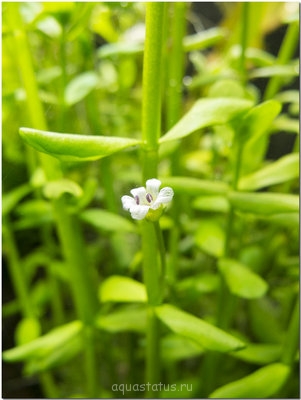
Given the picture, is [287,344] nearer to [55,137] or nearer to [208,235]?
[208,235]

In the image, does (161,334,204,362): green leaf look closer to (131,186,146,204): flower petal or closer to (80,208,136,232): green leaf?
(80,208,136,232): green leaf

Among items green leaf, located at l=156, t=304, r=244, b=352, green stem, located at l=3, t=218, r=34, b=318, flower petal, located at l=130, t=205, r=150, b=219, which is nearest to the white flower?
flower petal, located at l=130, t=205, r=150, b=219

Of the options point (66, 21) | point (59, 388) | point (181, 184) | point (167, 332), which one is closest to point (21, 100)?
point (66, 21)

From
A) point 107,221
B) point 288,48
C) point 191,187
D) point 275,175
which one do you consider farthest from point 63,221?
point 288,48

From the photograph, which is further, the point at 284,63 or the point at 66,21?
the point at 284,63

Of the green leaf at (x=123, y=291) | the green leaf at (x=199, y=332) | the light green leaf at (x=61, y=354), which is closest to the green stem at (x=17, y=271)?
the light green leaf at (x=61, y=354)

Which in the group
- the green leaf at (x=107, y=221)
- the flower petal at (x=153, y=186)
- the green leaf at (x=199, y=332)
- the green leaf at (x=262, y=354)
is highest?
the flower petal at (x=153, y=186)

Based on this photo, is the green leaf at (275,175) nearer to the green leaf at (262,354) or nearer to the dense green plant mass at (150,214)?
the dense green plant mass at (150,214)
